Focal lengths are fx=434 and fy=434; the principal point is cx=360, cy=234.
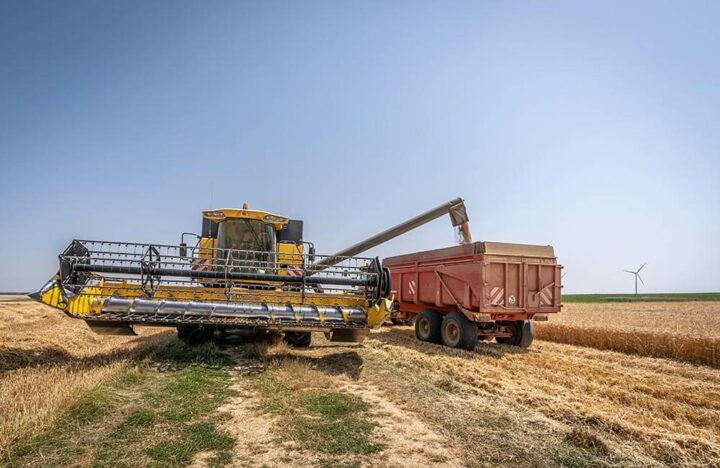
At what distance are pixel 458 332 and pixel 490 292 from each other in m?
1.28

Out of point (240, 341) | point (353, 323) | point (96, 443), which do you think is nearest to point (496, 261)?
point (353, 323)

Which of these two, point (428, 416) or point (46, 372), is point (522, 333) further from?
point (46, 372)

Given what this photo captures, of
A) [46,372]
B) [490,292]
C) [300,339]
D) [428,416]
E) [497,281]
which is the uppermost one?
[497,281]

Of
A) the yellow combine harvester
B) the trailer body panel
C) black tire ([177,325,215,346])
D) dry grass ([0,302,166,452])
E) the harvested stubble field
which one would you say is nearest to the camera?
the harvested stubble field

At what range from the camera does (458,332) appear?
10.4 metres

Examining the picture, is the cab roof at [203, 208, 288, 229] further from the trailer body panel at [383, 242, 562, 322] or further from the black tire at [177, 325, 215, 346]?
the trailer body panel at [383, 242, 562, 322]

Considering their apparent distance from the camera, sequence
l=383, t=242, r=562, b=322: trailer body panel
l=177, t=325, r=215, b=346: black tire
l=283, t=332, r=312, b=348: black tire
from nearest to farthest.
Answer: l=177, t=325, r=215, b=346: black tire → l=283, t=332, r=312, b=348: black tire → l=383, t=242, r=562, b=322: trailer body panel

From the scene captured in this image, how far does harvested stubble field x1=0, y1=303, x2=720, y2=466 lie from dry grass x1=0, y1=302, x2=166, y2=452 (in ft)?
0.35

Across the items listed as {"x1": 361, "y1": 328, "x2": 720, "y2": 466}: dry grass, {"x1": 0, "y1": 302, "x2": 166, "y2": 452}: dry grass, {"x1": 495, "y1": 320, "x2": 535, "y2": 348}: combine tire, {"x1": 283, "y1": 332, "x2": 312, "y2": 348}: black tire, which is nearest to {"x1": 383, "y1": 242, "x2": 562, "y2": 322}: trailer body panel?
{"x1": 495, "y1": 320, "x2": 535, "y2": 348}: combine tire

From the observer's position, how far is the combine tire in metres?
10.6

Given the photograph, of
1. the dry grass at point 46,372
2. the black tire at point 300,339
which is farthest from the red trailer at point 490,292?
the dry grass at point 46,372

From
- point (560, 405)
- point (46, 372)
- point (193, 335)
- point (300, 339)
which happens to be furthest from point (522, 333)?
point (46, 372)

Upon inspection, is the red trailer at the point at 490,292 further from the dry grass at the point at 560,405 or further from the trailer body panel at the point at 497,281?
the dry grass at the point at 560,405

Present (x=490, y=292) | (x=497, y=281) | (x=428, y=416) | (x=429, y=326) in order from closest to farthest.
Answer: (x=428, y=416) → (x=490, y=292) → (x=497, y=281) → (x=429, y=326)
